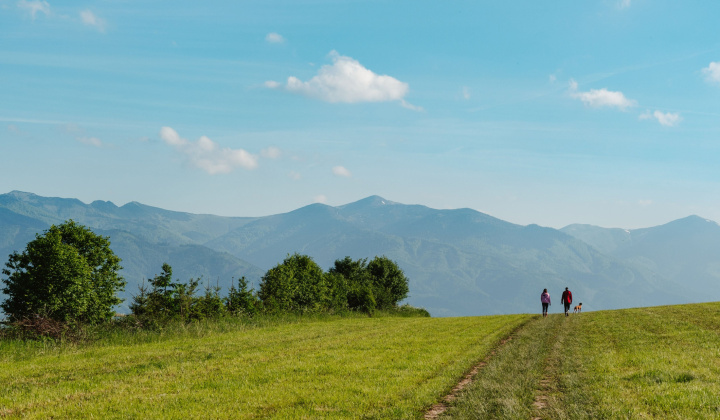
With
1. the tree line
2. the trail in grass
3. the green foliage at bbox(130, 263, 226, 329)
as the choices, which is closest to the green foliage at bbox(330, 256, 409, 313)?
the tree line

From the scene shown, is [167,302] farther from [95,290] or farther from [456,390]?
[456,390]

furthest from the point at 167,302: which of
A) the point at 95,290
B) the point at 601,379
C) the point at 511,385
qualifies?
the point at 601,379

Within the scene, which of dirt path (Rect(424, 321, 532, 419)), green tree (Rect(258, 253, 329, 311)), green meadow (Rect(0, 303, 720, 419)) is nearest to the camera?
dirt path (Rect(424, 321, 532, 419))

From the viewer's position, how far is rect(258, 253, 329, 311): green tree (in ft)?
149

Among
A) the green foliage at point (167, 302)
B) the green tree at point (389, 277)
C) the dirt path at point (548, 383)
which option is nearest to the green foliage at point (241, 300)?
the green foliage at point (167, 302)

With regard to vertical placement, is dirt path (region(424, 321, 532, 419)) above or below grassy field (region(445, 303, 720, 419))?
below

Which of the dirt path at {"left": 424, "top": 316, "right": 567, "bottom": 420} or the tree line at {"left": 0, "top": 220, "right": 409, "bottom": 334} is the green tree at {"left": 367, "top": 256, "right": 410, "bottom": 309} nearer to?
the tree line at {"left": 0, "top": 220, "right": 409, "bottom": 334}

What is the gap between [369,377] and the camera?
14617 millimetres

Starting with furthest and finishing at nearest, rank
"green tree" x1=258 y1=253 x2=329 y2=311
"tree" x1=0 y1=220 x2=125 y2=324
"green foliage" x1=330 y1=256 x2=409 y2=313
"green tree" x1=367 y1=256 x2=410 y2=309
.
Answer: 1. "green tree" x1=367 y1=256 x2=410 y2=309
2. "green foliage" x1=330 y1=256 x2=409 y2=313
3. "green tree" x1=258 y1=253 x2=329 y2=311
4. "tree" x1=0 y1=220 x2=125 y2=324

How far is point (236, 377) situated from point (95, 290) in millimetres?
15968

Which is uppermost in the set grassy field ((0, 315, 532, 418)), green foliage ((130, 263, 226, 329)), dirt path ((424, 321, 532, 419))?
green foliage ((130, 263, 226, 329))

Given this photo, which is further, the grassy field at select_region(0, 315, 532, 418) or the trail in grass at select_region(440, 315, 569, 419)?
the grassy field at select_region(0, 315, 532, 418)

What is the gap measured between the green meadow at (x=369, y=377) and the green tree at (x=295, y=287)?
20.5 m

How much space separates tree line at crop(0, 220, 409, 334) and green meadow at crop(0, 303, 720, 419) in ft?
10.3
